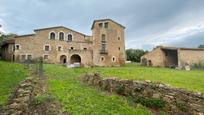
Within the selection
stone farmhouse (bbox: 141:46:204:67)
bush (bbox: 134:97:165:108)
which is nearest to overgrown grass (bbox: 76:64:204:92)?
bush (bbox: 134:97:165:108)

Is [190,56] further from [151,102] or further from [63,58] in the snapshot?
[151,102]

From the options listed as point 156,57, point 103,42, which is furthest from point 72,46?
point 156,57

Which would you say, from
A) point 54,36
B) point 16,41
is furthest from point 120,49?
point 16,41

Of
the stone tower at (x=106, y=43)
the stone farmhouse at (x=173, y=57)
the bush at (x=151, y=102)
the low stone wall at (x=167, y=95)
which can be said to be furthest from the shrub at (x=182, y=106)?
the stone tower at (x=106, y=43)

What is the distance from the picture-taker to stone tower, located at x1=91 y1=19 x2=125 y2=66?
39906 millimetres

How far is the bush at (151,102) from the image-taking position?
27.8ft

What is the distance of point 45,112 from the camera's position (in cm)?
701

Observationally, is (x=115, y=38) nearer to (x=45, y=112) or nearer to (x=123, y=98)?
(x=123, y=98)

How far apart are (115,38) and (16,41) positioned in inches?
834

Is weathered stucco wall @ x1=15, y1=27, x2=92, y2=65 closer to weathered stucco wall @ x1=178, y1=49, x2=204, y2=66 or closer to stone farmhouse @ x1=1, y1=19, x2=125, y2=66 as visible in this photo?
stone farmhouse @ x1=1, y1=19, x2=125, y2=66

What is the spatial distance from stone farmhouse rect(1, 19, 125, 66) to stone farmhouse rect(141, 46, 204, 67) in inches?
250

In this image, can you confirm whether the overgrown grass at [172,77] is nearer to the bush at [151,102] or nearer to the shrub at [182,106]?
the shrub at [182,106]

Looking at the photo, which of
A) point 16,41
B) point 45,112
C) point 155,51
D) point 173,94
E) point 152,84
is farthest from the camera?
point 16,41

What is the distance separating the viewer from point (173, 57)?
3956cm
